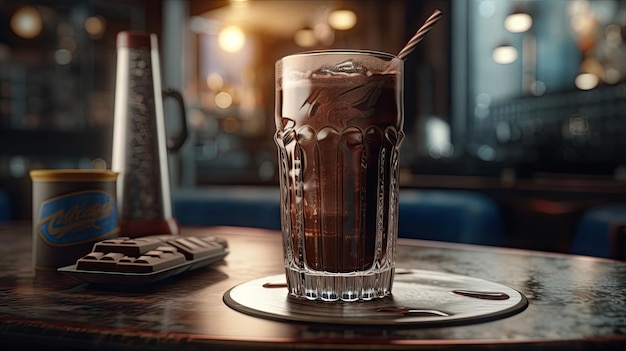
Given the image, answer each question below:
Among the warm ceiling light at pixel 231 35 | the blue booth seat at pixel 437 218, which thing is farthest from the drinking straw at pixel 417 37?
the warm ceiling light at pixel 231 35

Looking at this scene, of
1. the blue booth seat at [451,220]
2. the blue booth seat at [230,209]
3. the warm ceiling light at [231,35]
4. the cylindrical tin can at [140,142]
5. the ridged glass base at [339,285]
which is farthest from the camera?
the warm ceiling light at [231,35]

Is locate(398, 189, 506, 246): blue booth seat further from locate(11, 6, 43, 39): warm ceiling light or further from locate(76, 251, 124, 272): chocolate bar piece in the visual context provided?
locate(11, 6, 43, 39): warm ceiling light

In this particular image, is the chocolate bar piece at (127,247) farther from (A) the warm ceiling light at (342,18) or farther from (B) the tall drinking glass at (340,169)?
(A) the warm ceiling light at (342,18)

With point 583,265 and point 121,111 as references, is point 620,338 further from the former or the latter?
point 121,111

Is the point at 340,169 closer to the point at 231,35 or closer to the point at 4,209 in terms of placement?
the point at 4,209

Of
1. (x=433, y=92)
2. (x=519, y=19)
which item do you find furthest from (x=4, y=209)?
(x=433, y=92)

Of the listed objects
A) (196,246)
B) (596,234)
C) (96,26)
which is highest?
(96,26)

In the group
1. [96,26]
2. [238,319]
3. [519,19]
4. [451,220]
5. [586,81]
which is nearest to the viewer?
[238,319]
